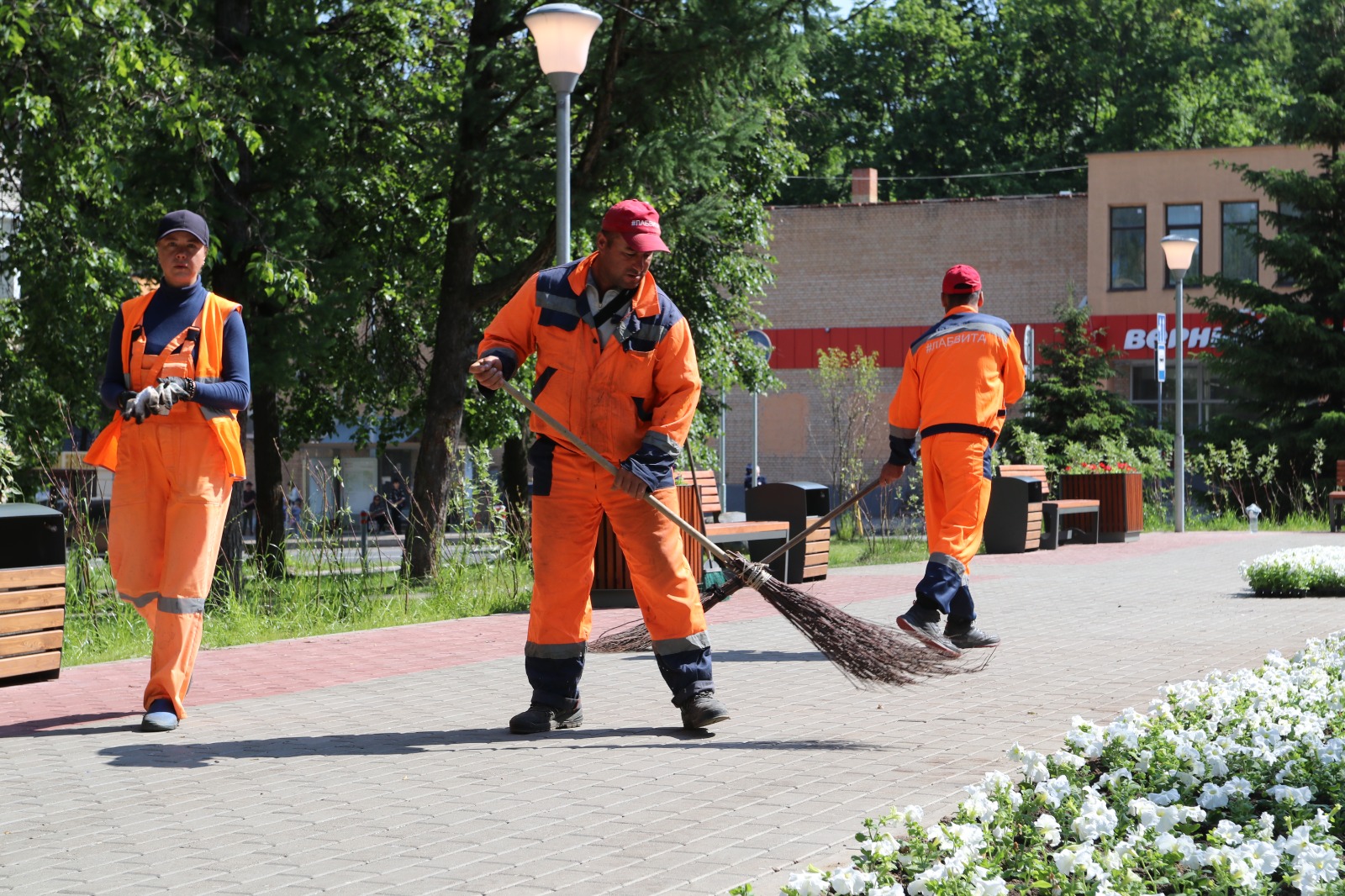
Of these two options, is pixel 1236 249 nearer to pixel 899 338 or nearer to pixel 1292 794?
pixel 899 338

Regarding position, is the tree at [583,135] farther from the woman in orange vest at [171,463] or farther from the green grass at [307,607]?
the woman in orange vest at [171,463]

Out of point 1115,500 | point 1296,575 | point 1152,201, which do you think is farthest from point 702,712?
point 1152,201

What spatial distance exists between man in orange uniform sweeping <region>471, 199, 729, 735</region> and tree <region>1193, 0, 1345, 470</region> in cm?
2322

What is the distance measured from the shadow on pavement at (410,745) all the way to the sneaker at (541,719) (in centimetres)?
3

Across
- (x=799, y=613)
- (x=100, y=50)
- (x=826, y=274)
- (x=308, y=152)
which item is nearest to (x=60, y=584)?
(x=799, y=613)

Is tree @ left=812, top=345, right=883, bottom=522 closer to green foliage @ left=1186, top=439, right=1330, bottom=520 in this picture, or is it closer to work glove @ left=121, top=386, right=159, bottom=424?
green foliage @ left=1186, top=439, right=1330, bottom=520

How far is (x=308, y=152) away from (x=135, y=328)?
34.3 feet

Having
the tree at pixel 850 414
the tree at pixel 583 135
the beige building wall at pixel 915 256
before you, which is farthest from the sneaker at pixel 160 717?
the beige building wall at pixel 915 256

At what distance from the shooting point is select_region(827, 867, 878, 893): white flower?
3.51 metres

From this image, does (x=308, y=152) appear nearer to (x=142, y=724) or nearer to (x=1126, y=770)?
(x=142, y=724)

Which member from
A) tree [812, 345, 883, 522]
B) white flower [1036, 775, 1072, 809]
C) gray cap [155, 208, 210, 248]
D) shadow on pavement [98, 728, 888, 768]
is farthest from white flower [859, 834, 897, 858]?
tree [812, 345, 883, 522]

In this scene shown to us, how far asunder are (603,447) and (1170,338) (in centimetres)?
3543

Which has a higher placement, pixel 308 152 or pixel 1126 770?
pixel 308 152

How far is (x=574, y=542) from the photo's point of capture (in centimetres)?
617
